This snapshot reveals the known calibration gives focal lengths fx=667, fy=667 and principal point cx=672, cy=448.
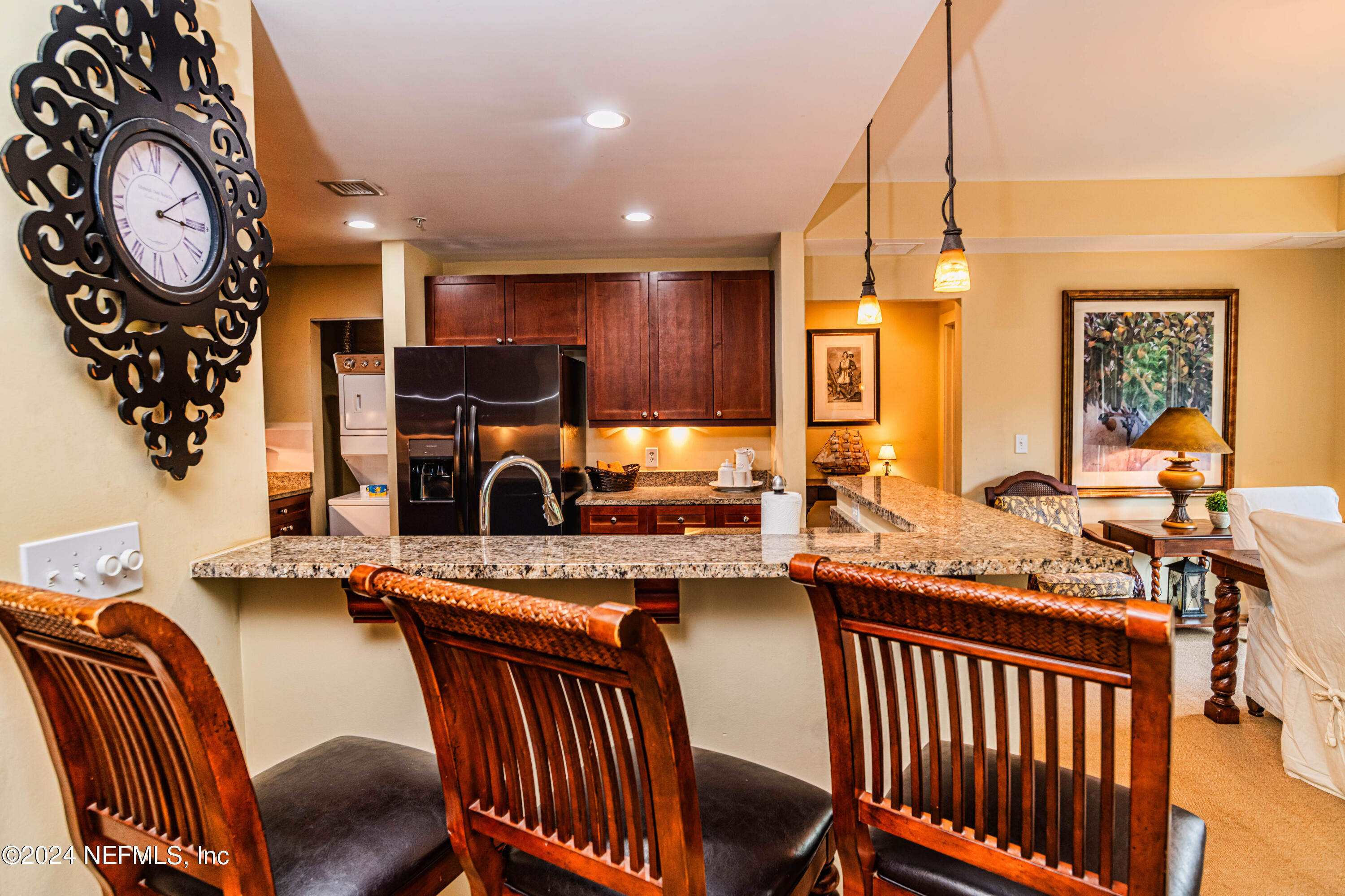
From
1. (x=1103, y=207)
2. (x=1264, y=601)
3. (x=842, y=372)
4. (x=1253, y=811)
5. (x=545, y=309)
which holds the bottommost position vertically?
(x=1253, y=811)

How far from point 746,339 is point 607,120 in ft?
6.64

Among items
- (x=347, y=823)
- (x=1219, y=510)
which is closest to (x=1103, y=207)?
(x=1219, y=510)

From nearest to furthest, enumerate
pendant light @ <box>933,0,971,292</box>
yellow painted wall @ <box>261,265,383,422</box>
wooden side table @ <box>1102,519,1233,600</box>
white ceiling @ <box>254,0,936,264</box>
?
white ceiling @ <box>254,0,936,264</box>
pendant light @ <box>933,0,971,292</box>
wooden side table @ <box>1102,519,1233,600</box>
yellow painted wall @ <box>261,265,383,422</box>

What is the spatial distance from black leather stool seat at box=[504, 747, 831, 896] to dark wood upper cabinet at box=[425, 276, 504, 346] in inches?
141

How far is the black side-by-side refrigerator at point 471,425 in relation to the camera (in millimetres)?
3689

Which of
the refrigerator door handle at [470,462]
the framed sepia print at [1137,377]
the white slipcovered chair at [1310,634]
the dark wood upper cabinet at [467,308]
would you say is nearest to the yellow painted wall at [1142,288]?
the framed sepia print at [1137,377]

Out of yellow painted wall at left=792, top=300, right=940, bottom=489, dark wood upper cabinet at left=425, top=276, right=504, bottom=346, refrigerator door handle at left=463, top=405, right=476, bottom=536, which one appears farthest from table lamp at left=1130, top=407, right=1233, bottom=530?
dark wood upper cabinet at left=425, top=276, right=504, bottom=346

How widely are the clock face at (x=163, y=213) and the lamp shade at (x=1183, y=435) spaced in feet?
13.3

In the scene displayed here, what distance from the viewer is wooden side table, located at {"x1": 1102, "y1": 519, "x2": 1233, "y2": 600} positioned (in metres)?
3.32

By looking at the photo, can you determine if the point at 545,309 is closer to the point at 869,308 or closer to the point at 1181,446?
the point at 869,308

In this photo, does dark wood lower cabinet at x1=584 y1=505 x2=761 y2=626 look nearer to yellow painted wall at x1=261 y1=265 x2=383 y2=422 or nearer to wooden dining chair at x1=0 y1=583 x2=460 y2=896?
yellow painted wall at x1=261 y1=265 x2=383 y2=422

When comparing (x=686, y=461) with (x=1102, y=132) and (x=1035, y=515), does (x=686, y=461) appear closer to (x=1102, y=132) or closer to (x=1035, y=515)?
(x=1035, y=515)

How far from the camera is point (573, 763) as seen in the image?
764mm

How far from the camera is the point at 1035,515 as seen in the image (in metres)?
3.76
